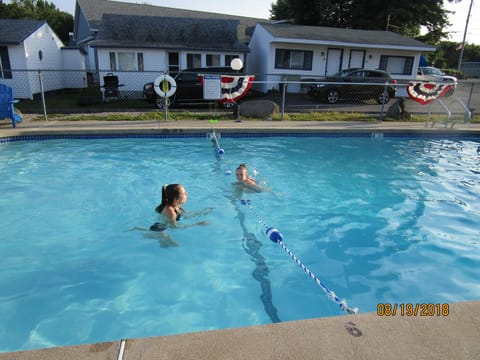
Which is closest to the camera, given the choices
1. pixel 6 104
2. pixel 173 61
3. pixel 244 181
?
pixel 244 181

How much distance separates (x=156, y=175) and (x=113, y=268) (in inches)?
136

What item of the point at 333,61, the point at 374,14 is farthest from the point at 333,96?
the point at 374,14

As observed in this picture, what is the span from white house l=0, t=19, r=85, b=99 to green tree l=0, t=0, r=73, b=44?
18.4 m

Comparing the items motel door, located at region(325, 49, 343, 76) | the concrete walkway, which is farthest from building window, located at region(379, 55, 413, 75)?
the concrete walkway

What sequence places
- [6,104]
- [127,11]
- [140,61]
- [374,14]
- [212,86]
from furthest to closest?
[374,14] → [127,11] → [140,61] → [212,86] → [6,104]

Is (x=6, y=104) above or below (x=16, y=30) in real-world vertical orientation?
below

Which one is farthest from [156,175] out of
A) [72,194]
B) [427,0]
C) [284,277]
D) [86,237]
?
[427,0]

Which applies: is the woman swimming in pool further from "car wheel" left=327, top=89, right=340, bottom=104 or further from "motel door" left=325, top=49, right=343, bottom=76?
"motel door" left=325, top=49, right=343, bottom=76

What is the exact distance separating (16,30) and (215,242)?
18.7 m

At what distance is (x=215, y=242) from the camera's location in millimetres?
5219

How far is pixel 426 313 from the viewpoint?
8.33 ft

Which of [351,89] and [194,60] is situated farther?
[194,60]

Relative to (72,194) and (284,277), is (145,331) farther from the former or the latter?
(72,194)

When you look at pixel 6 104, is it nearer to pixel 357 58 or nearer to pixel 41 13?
pixel 357 58
